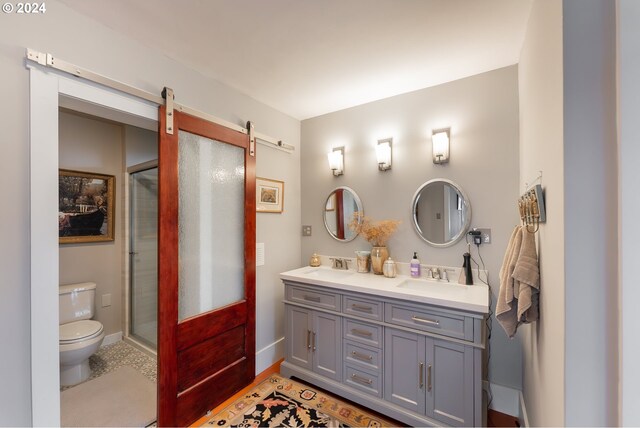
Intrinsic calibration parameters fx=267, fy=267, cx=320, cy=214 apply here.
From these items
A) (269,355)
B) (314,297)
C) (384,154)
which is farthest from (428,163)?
(269,355)

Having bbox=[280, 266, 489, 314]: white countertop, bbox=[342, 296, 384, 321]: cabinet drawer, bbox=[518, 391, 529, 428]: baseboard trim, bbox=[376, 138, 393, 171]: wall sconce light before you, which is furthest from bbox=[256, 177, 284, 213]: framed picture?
bbox=[518, 391, 529, 428]: baseboard trim

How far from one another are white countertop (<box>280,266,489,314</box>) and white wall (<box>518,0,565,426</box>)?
0.35m

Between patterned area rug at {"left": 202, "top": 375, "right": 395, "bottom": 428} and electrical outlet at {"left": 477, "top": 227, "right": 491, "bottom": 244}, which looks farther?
electrical outlet at {"left": 477, "top": 227, "right": 491, "bottom": 244}

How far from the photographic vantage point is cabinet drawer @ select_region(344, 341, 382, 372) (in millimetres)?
1938

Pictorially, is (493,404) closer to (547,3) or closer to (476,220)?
(476,220)

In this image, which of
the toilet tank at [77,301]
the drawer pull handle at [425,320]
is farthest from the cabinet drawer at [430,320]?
the toilet tank at [77,301]

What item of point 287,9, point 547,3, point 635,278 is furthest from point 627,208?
point 287,9

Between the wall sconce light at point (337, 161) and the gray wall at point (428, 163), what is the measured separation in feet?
0.17

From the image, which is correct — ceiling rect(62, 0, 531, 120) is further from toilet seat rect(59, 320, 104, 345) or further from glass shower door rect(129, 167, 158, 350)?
toilet seat rect(59, 320, 104, 345)

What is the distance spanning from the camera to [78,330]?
2.37 meters

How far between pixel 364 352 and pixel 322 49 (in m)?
2.17

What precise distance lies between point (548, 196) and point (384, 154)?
4.89 ft

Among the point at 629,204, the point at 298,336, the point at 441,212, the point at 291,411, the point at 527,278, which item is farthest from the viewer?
the point at 298,336

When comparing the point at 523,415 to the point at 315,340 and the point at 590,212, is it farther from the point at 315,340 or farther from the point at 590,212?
the point at 590,212
